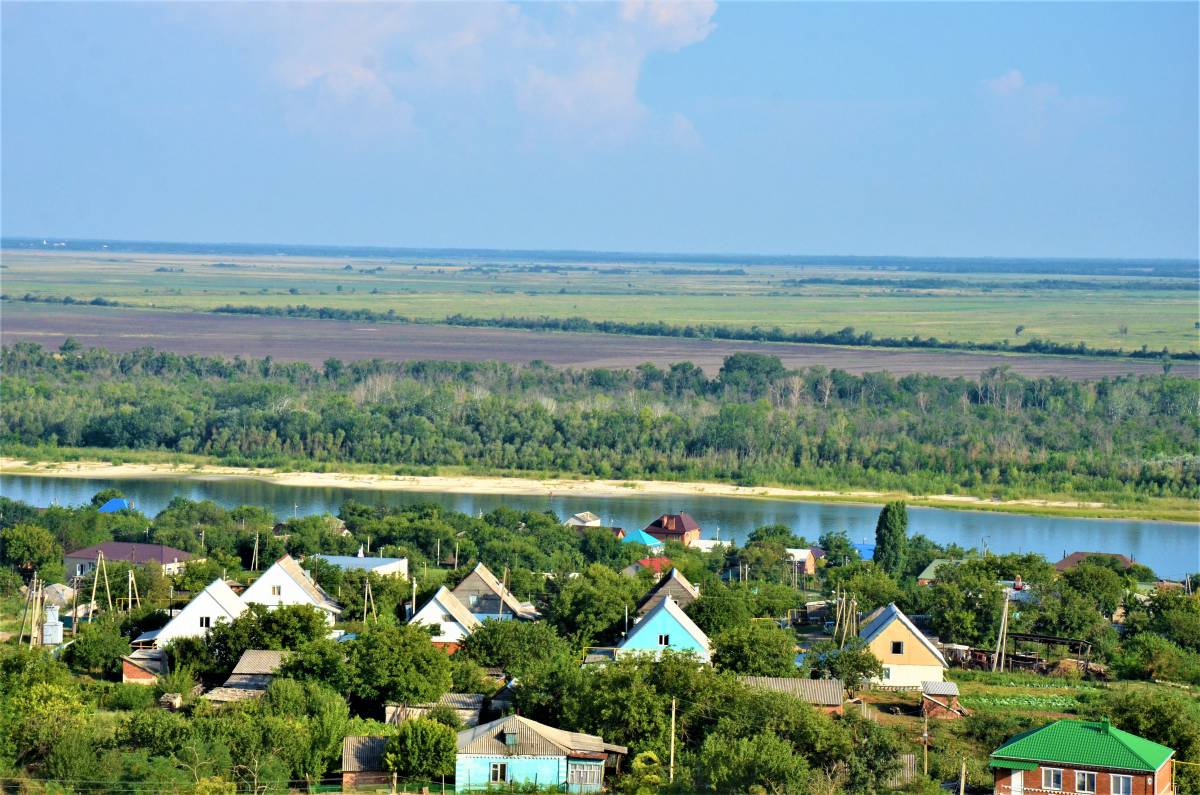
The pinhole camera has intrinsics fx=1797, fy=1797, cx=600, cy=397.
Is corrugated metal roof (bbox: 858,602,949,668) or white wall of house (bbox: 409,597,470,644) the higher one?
corrugated metal roof (bbox: 858,602,949,668)

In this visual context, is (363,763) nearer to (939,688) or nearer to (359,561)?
(939,688)

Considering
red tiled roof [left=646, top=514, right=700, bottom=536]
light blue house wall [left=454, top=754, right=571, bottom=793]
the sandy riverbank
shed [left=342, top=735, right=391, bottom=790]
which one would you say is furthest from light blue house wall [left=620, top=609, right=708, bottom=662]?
the sandy riverbank

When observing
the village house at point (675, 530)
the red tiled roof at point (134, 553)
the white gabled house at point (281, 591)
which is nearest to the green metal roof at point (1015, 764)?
the white gabled house at point (281, 591)

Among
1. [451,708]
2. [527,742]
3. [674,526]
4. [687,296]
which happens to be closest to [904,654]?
[451,708]

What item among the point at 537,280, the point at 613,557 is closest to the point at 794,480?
the point at 613,557

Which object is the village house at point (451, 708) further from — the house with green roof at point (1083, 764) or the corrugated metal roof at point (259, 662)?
the house with green roof at point (1083, 764)

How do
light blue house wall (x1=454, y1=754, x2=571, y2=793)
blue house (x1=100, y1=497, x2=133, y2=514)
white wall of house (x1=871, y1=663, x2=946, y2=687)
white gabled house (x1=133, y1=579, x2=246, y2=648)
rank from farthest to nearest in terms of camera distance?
blue house (x1=100, y1=497, x2=133, y2=514) → white gabled house (x1=133, y1=579, x2=246, y2=648) → white wall of house (x1=871, y1=663, x2=946, y2=687) → light blue house wall (x1=454, y1=754, x2=571, y2=793)

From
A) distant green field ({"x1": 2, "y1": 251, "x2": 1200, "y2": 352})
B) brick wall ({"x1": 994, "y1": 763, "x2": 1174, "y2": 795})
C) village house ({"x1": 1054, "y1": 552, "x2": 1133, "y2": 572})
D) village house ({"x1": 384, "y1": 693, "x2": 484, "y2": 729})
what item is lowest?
village house ({"x1": 384, "y1": 693, "x2": 484, "y2": 729})

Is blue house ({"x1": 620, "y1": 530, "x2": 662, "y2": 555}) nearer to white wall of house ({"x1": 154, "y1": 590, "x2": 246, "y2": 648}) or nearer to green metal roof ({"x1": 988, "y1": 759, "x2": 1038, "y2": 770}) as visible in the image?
white wall of house ({"x1": 154, "y1": 590, "x2": 246, "y2": 648})
